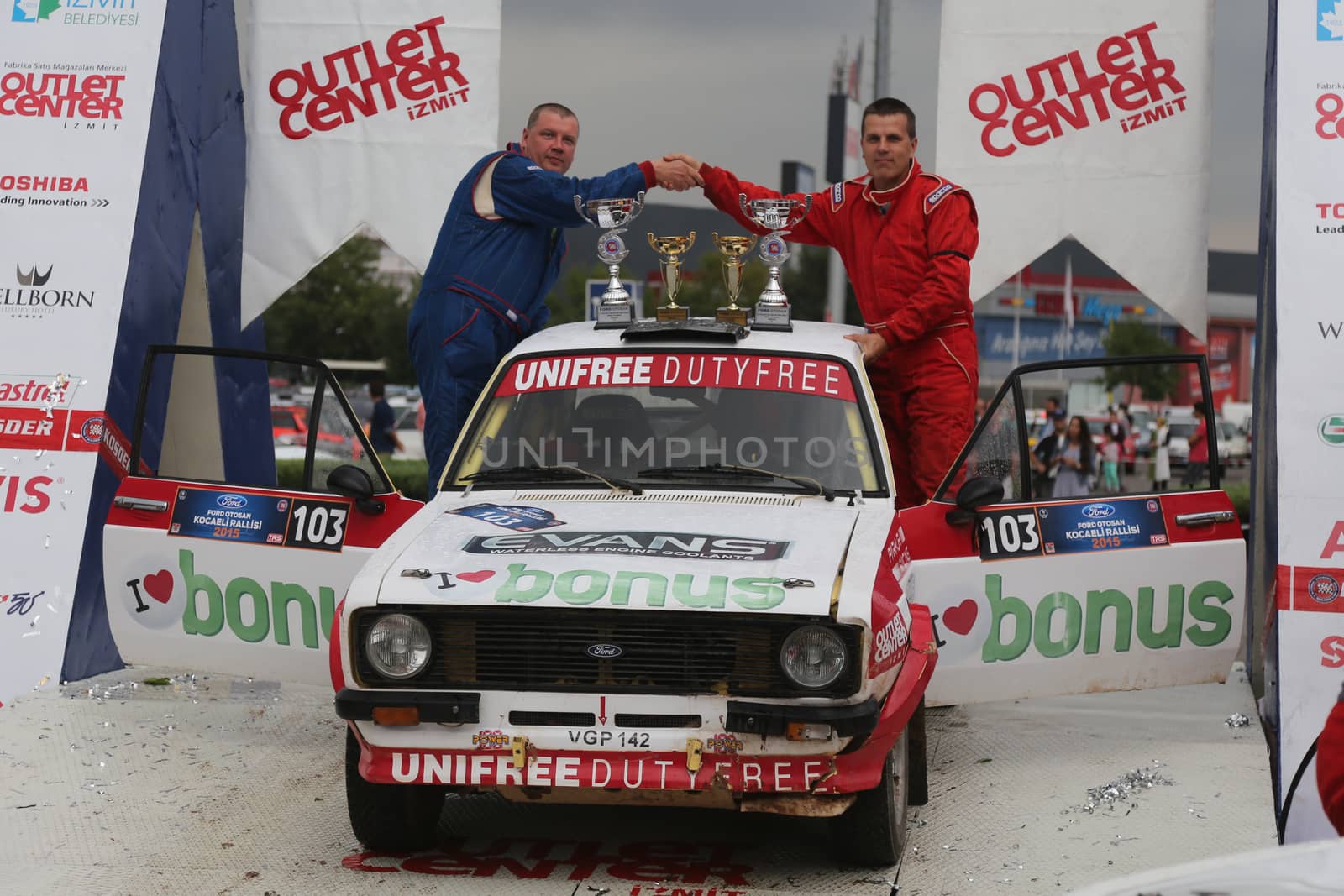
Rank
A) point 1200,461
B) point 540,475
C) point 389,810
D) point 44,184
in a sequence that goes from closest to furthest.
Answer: point 389,810, point 540,475, point 44,184, point 1200,461

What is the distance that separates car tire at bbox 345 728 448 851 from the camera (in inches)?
207

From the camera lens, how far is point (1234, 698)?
782cm

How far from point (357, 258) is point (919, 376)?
63930mm

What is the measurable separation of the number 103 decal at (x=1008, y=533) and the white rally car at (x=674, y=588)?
0.04ft

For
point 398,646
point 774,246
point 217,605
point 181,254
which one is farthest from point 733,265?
point 181,254

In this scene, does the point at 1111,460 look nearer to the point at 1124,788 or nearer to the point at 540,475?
the point at 1124,788

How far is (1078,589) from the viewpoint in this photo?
6266 millimetres

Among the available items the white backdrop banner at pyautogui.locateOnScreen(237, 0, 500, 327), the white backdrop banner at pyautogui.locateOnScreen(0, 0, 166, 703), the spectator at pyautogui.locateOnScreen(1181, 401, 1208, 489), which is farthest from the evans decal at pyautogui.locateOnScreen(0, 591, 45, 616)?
the spectator at pyautogui.locateOnScreen(1181, 401, 1208, 489)

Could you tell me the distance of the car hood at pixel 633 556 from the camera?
4812 mm

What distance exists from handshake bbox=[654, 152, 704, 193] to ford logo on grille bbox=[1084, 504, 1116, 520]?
8.68 ft

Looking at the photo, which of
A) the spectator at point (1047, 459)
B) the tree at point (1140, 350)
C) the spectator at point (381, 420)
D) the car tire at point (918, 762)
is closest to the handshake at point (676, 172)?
the car tire at point (918, 762)

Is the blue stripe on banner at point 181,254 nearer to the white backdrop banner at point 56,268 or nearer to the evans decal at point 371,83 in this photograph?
the white backdrop banner at point 56,268

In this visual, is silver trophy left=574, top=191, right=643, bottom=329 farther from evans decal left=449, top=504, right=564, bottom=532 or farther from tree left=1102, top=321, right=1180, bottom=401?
tree left=1102, top=321, right=1180, bottom=401

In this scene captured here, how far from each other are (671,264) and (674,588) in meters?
2.43
